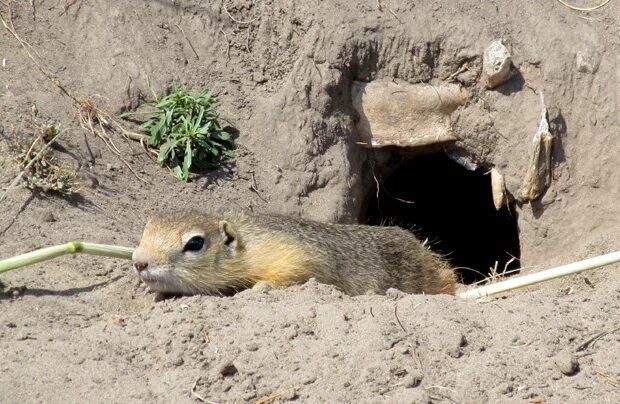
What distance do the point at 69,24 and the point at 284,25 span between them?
2.41m

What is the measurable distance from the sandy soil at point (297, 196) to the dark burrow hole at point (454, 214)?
6.69ft

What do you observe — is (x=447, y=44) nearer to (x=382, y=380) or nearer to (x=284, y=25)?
(x=284, y=25)

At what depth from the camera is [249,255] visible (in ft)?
25.4

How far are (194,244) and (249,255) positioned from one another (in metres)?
0.52

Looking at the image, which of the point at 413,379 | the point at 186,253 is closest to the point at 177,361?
the point at 186,253

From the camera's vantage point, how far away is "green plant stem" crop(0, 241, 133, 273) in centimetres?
684

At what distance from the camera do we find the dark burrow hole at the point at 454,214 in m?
13.3

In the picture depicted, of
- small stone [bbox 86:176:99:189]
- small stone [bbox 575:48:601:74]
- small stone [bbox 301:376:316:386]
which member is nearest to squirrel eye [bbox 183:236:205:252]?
small stone [bbox 86:176:99:189]

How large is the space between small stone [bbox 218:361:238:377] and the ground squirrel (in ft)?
4.78

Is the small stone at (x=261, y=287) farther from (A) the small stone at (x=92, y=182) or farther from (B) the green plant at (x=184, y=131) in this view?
(B) the green plant at (x=184, y=131)

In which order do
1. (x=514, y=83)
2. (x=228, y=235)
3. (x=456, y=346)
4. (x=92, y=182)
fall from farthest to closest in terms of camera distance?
(x=514, y=83) < (x=92, y=182) < (x=228, y=235) < (x=456, y=346)

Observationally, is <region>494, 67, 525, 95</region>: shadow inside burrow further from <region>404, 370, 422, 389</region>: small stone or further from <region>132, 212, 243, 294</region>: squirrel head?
<region>404, 370, 422, 389</region>: small stone

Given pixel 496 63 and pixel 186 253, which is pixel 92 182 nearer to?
pixel 186 253

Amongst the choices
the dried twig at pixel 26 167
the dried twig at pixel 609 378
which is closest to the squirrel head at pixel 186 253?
the dried twig at pixel 26 167
